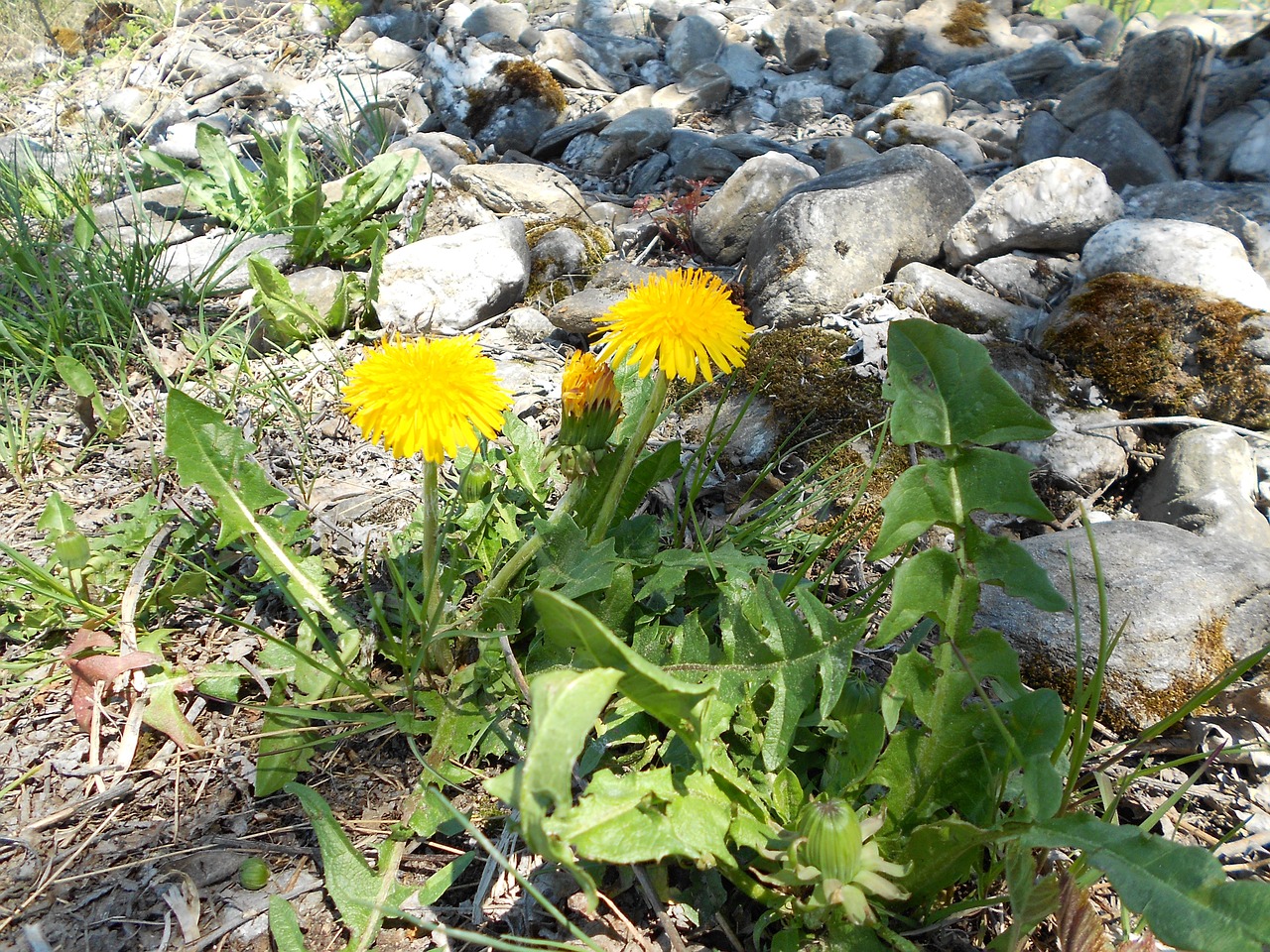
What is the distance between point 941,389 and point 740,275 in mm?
2069

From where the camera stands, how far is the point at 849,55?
6.77 m

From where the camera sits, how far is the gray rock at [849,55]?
6.61 metres

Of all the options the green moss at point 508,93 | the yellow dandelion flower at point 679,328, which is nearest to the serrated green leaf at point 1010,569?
the yellow dandelion flower at point 679,328

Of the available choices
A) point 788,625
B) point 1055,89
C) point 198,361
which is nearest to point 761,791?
point 788,625

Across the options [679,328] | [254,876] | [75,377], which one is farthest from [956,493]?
[75,377]

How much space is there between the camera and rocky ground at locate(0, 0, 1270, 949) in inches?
61.9

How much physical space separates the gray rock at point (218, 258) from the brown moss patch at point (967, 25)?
6824mm

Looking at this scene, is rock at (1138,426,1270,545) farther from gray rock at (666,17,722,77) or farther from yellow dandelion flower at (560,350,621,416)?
gray rock at (666,17,722,77)

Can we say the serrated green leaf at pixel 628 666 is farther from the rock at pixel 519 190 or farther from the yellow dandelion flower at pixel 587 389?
the rock at pixel 519 190

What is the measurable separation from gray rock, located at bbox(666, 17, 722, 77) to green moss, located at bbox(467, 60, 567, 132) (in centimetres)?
176

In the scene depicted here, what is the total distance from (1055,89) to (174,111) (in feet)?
23.1

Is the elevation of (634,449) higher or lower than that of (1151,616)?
higher

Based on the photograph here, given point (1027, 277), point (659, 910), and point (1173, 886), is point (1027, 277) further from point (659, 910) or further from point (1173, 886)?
point (659, 910)

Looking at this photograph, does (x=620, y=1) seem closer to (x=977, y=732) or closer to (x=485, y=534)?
(x=485, y=534)
